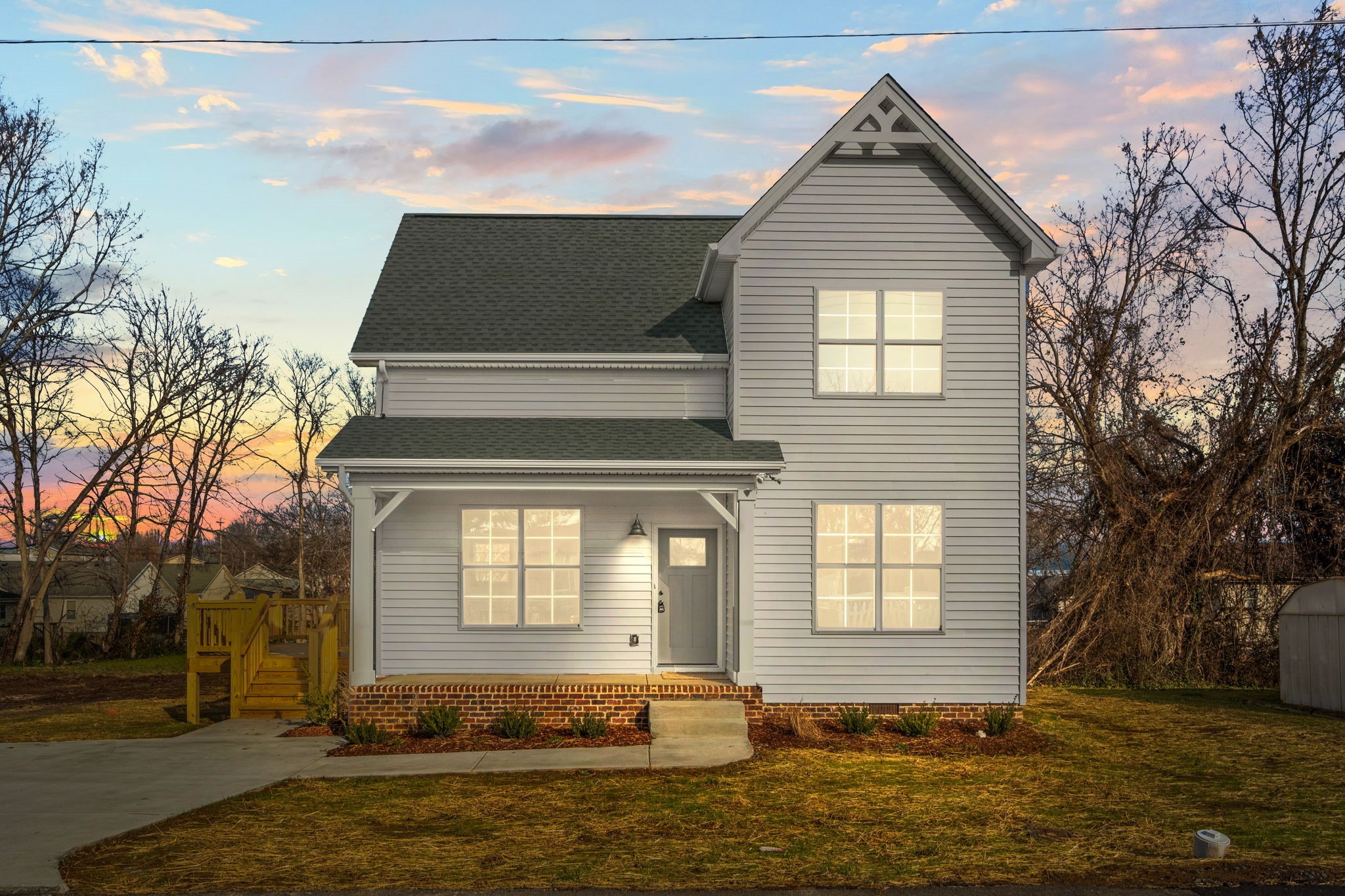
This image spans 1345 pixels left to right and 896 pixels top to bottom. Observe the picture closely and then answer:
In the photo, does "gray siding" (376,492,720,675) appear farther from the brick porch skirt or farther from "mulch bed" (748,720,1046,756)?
"mulch bed" (748,720,1046,756)

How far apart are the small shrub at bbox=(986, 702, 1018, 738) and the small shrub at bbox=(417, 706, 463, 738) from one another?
6.58 meters

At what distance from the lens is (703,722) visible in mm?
13109

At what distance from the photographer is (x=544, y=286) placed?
1688cm

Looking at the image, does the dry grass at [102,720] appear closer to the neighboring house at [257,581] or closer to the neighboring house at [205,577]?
the neighboring house at [205,577]

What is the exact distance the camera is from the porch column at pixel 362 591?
44.5 ft

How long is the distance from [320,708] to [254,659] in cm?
174

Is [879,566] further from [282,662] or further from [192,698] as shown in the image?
[192,698]

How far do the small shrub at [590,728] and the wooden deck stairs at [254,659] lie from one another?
392 cm

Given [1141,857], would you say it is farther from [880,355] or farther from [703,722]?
[880,355]

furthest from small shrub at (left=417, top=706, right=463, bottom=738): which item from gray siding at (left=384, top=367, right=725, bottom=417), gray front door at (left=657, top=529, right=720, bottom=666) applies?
gray siding at (left=384, top=367, right=725, bottom=417)

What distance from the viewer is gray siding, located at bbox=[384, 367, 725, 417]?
15406mm

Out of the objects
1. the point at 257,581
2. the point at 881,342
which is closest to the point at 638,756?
the point at 881,342

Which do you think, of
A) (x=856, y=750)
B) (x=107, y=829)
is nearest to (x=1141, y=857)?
(x=856, y=750)

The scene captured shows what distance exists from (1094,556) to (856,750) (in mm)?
8628
